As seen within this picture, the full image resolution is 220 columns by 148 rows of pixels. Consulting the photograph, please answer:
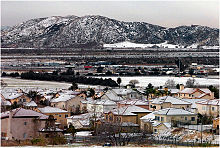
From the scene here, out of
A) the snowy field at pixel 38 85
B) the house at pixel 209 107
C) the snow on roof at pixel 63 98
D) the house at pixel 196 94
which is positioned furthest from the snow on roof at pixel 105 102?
the snowy field at pixel 38 85

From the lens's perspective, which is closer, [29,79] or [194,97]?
[194,97]

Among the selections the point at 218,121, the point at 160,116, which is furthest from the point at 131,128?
the point at 218,121

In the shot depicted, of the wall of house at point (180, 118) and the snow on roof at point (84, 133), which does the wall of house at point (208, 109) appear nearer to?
the wall of house at point (180, 118)

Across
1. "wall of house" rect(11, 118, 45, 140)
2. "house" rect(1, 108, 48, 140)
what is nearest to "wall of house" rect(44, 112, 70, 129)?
"house" rect(1, 108, 48, 140)

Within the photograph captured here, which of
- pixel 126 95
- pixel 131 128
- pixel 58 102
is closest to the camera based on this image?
pixel 131 128

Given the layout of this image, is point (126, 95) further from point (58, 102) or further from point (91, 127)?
point (91, 127)

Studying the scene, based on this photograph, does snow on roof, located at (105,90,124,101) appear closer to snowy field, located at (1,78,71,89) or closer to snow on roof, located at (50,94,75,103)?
snow on roof, located at (50,94,75,103)
